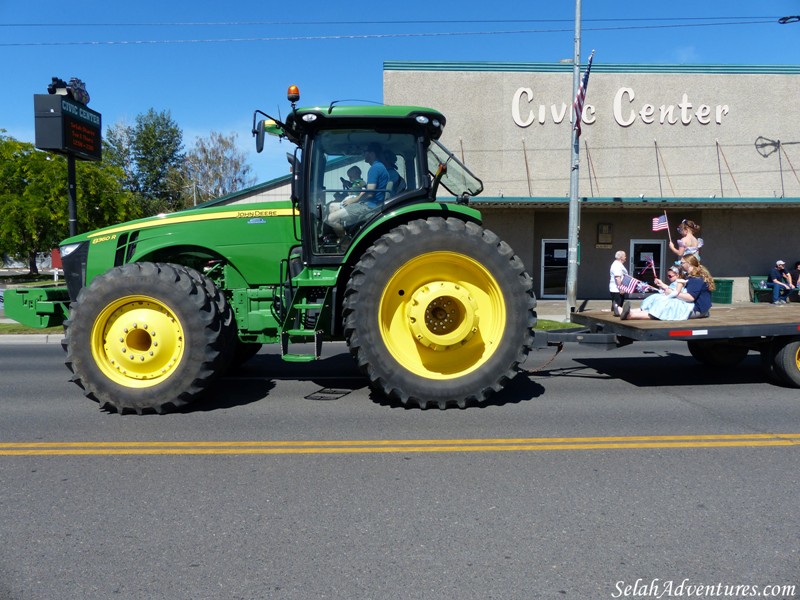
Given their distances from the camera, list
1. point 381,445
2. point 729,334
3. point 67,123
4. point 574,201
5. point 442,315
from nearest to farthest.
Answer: point 381,445 < point 442,315 < point 729,334 < point 67,123 < point 574,201

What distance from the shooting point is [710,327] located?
615 cm

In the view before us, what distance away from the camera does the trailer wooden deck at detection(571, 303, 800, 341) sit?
6.02 metres

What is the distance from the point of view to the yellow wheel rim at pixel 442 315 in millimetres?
5617

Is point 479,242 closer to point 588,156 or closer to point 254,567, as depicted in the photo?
point 254,567

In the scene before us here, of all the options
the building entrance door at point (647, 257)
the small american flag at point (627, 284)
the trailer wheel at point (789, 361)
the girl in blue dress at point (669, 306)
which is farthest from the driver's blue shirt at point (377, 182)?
the building entrance door at point (647, 257)

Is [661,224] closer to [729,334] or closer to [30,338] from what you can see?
[729,334]

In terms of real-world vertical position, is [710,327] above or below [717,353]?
above

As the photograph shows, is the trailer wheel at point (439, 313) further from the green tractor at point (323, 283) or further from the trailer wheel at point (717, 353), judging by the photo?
the trailer wheel at point (717, 353)

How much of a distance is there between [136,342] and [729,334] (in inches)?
227

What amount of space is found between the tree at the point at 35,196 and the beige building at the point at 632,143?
58.2 feet

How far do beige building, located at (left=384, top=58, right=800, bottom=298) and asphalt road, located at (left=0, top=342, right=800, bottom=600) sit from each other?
1387 cm

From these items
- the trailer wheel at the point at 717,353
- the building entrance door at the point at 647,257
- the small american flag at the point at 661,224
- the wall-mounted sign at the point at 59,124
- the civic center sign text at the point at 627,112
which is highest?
the civic center sign text at the point at 627,112

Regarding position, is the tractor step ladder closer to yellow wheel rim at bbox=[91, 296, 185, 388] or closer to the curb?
yellow wheel rim at bbox=[91, 296, 185, 388]

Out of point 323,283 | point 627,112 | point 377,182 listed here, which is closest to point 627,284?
point 627,112
